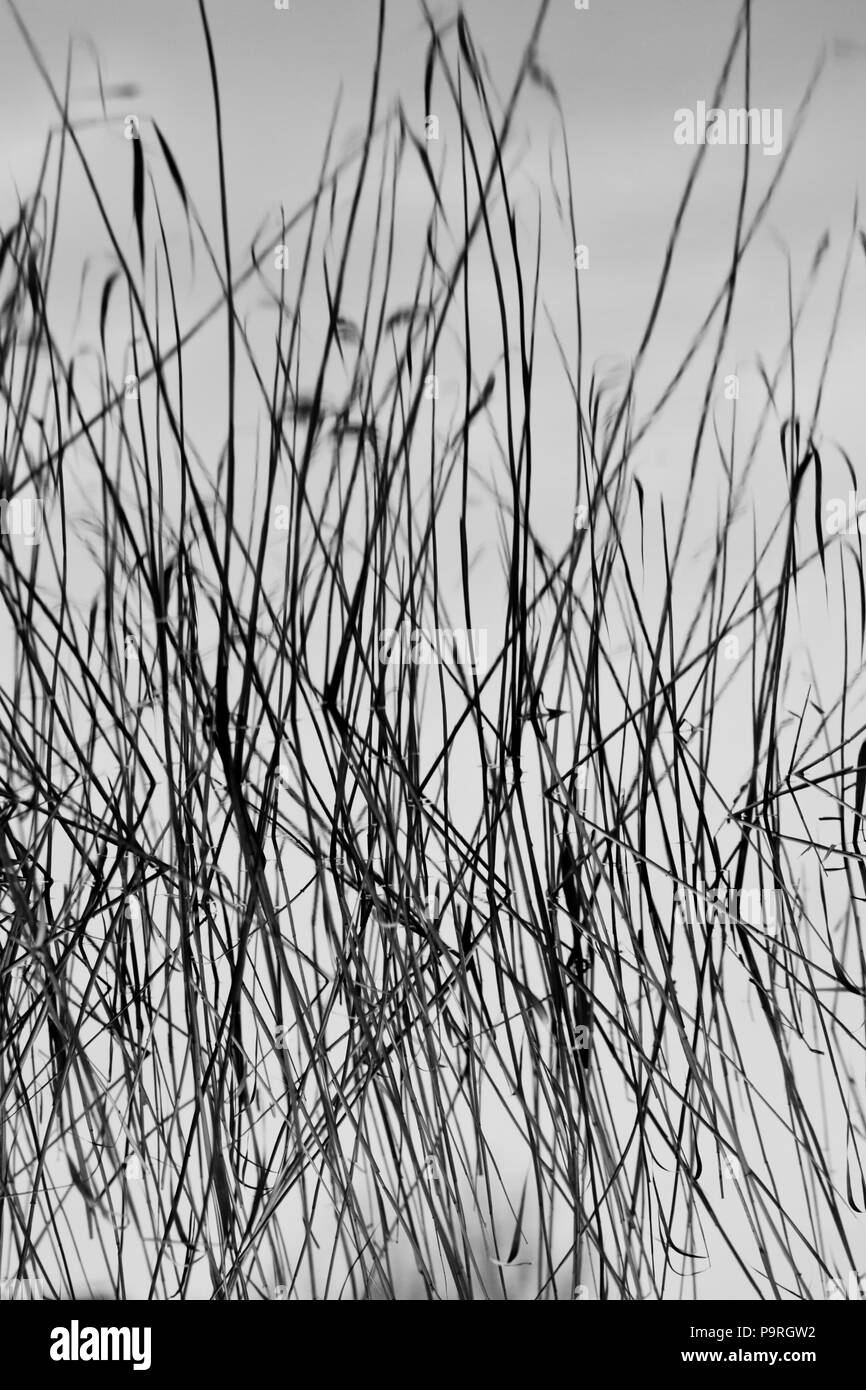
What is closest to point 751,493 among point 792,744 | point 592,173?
point 792,744

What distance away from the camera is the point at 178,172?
1.12 meters

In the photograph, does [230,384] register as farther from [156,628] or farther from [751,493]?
[751,493]

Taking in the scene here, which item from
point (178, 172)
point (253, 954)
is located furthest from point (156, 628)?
point (178, 172)

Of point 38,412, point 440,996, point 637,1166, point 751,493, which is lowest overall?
point 637,1166

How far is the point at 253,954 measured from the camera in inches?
43.9

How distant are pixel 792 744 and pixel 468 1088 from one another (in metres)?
0.53

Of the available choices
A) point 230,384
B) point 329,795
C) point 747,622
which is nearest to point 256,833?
point 329,795

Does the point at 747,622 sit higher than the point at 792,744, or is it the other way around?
the point at 747,622

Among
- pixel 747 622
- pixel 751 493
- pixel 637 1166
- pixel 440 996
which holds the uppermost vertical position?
pixel 751 493

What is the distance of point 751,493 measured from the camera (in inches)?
45.2

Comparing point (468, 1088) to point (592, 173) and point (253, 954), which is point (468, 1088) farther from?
point (592, 173)

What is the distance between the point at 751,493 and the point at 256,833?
676mm

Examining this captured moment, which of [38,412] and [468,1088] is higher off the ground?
[38,412]

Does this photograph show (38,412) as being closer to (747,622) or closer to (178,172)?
(178,172)
